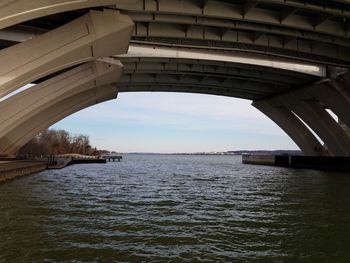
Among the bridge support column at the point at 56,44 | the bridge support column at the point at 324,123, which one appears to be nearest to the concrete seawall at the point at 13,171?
the bridge support column at the point at 56,44

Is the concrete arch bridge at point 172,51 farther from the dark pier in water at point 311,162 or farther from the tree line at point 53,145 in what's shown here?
the tree line at point 53,145

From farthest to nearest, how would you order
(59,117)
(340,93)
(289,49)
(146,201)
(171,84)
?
(59,117) → (171,84) → (340,93) → (289,49) → (146,201)

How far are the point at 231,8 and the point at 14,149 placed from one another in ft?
120

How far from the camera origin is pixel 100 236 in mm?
11641

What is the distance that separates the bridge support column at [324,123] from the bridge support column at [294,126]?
6334mm

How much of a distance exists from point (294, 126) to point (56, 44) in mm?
44343

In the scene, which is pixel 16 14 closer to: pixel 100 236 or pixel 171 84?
pixel 100 236

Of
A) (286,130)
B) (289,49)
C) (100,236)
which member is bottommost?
(100,236)

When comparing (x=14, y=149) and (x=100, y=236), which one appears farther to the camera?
(x=14, y=149)

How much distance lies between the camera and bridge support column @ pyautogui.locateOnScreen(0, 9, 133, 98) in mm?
22312

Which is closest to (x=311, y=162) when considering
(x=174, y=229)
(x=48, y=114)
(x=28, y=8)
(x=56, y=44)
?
(x=48, y=114)

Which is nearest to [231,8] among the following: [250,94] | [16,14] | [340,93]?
[16,14]

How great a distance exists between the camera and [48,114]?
48.4 meters

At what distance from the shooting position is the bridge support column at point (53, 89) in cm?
3372
